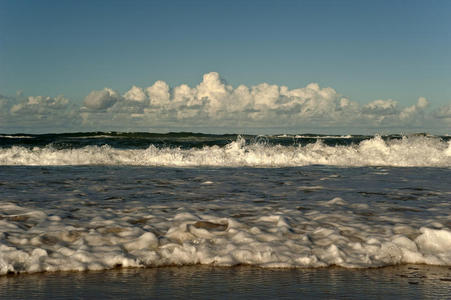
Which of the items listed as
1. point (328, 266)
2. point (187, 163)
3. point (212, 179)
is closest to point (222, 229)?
point (328, 266)

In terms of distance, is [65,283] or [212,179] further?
[212,179]

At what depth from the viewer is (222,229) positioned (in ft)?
20.2

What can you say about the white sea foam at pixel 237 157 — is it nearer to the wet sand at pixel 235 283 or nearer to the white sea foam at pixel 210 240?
the white sea foam at pixel 210 240

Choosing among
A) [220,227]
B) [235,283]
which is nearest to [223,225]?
[220,227]

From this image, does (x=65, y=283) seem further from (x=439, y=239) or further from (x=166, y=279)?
(x=439, y=239)

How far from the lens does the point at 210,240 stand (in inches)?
220

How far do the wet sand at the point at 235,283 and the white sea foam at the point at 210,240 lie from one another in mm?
218

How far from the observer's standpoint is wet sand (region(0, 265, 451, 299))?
13.1ft

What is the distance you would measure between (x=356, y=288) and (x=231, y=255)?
4.79ft

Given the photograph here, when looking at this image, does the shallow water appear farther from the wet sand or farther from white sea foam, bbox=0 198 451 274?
the wet sand

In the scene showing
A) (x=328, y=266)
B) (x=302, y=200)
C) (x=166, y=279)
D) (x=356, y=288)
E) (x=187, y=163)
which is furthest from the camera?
(x=187, y=163)

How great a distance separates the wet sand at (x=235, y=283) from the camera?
4.00 meters

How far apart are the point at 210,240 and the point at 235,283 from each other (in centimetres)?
130

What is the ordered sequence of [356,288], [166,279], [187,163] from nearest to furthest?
[356,288]
[166,279]
[187,163]
